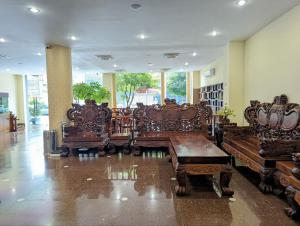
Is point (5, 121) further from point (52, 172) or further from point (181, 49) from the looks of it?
point (181, 49)

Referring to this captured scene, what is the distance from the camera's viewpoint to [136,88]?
554 inches

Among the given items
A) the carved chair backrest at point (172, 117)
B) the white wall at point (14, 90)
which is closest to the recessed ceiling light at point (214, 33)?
the carved chair backrest at point (172, 117)

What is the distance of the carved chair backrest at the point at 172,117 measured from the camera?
5973 millimetres

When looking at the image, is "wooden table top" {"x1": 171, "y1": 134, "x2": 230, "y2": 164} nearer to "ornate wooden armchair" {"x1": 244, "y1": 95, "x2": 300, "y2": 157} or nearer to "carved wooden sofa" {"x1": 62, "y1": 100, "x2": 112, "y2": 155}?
"ornate wooden armchair" {"x1": 244, "y1": 95, "x2": 300, "y2": 157}

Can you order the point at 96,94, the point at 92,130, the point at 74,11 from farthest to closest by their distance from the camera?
the point at 96,94 → the point at 92,130 → the point at 74,11

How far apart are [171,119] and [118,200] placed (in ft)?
10.4

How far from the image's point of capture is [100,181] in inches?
155

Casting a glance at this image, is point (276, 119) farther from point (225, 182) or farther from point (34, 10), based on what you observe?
point (34, 10)

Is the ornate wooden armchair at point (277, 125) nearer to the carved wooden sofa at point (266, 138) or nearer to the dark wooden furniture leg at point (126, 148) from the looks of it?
the carved wooden sofa at point (266, 138)

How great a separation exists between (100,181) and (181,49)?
4.70 metres

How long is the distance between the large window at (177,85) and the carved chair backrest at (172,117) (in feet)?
27.4

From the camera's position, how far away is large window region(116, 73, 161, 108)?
1373cm

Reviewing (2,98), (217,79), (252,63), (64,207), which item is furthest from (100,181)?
(2,98)

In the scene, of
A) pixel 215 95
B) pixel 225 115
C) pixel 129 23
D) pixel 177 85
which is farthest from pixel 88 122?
pixel 177 85
